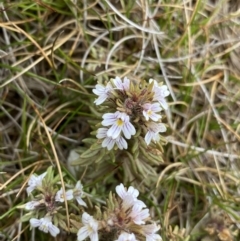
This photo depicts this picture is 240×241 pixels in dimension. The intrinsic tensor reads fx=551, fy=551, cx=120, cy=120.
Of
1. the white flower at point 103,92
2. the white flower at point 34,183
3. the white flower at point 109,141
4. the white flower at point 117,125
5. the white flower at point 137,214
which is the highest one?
the white flower at point 103,92

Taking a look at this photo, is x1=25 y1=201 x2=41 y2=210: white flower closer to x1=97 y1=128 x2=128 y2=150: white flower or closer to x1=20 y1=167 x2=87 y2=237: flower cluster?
x1=20 y1=167 x2=87 y2=237: flower cluster

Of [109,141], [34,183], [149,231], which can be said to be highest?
[109,141]

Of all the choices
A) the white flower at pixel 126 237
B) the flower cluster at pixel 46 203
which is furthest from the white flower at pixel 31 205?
the white flower at pixel 126 237

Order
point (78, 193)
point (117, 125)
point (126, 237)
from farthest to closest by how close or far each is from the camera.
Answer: point (78, 193) < point (117, 125) < point (126, 237)

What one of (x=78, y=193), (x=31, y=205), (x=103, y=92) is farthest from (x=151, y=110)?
(x=31, y=205)

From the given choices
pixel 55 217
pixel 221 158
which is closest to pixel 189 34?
pixel 221 158

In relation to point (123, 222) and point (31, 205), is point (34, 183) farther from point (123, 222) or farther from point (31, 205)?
point (123, 222)

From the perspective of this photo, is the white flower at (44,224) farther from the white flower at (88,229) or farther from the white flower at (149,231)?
the white flower at (149,231)

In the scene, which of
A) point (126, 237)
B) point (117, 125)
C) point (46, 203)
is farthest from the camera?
point (46, 203)
